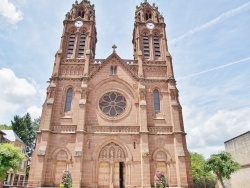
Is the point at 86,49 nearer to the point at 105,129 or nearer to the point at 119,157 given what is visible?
the point at 105,129

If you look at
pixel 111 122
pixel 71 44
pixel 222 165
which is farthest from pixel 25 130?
pixel 222 165

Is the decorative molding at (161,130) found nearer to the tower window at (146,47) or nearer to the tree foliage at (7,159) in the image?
the tower window at (146,47)

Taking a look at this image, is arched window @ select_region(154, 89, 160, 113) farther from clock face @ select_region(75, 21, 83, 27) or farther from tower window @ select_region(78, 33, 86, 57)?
clock face @ select_region(75, 21, 83, 27)

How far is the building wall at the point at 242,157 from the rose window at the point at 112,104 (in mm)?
20067

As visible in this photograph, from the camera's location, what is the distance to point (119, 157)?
86.7ft

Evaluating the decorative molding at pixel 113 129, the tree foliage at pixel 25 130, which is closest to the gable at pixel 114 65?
the decorative molding at pixel 113 129

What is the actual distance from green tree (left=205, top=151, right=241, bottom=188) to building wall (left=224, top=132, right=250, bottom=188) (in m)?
7.12

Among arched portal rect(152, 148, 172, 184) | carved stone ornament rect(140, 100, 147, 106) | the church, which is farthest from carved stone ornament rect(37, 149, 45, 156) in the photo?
carved stone ornament rect(140, 100, 147, 106)

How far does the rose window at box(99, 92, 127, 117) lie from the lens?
29.3 metres

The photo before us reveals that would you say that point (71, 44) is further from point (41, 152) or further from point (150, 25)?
point (41, 152)

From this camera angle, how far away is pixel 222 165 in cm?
Result: 2720

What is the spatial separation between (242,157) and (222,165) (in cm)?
987

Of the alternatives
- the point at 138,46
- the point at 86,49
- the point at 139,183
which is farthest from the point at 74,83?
the point at 139,183

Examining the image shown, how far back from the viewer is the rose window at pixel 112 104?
29.3 m
